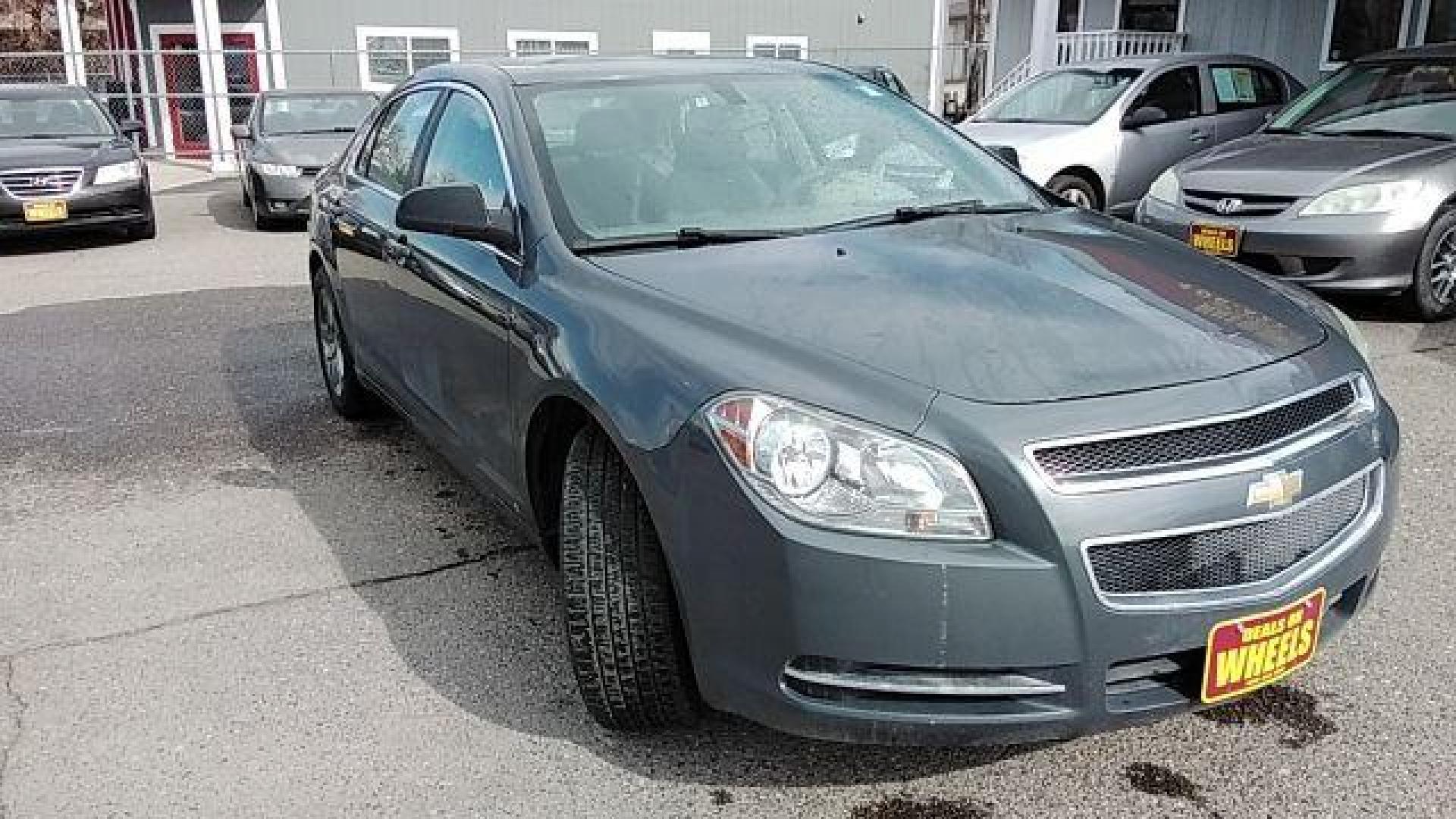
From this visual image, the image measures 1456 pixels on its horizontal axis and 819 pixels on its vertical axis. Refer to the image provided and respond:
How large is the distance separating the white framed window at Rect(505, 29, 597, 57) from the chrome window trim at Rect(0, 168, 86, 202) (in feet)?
36.8

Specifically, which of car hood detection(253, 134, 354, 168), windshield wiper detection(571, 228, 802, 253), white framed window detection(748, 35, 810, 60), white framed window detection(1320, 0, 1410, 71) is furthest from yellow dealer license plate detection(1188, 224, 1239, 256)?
white framed window detection(748, 35, 810, 60)

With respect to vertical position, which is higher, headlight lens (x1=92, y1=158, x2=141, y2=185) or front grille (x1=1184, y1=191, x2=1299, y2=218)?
front grille (x1=1184, y1=191, x2=1299, y2=218)

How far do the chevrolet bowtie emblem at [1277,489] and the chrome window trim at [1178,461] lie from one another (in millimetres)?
28

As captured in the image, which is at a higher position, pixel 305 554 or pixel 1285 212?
pixel 1285 212

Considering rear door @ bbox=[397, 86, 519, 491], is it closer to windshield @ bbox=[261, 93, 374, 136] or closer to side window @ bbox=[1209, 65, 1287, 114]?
side window @ bbox=[1209, 65, 1287, 114]

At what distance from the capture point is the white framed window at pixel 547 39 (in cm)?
2088

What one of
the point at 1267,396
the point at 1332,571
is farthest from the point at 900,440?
the point at 1332,571

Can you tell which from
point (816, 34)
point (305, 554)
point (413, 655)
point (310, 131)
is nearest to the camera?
point (413, 655)

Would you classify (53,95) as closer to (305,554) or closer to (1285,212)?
(305,554)

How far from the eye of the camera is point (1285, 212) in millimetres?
6633

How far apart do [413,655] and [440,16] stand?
61.9 feet

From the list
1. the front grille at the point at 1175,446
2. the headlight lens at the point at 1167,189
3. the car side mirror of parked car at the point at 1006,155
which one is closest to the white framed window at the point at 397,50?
the headlight lens at the point at 1167,189

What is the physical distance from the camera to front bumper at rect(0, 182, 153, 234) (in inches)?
409

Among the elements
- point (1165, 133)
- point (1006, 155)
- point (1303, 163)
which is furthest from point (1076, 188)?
point (1006, 155)
